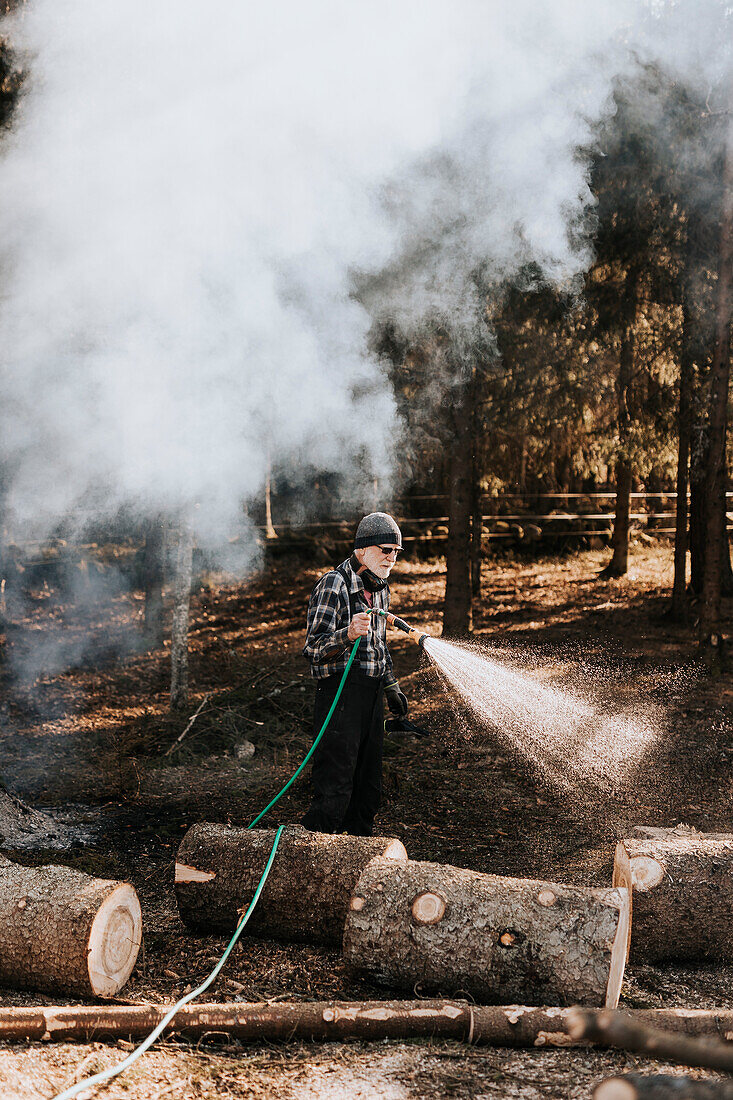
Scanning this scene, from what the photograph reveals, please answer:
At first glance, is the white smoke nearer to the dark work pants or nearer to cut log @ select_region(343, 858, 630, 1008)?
the dark work pants

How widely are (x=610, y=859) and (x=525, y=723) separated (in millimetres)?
3940

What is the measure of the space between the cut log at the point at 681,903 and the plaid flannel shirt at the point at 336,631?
5.29 ft

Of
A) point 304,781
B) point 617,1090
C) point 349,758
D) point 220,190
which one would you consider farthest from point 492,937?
point 220,190

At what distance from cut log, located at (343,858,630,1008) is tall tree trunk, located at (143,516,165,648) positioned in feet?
30.5

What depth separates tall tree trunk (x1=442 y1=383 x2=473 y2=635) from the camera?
34.3ft

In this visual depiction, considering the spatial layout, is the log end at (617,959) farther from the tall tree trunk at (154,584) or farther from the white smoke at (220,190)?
the tall tree trunk at (154,584)

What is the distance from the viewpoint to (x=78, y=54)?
5938mm

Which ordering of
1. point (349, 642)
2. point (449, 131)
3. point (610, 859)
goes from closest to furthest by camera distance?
1. point (349, 642)
2. point (610, 859)
3. point (449, 131)

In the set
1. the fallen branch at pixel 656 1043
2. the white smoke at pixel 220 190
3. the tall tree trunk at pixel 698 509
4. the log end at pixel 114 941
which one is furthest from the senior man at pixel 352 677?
the tall tree trunk at pixel 698 509

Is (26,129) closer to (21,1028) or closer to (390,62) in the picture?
(390,62)

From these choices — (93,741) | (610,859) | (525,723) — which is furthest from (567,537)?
(610,859)

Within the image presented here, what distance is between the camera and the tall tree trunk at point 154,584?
12492 millimetres

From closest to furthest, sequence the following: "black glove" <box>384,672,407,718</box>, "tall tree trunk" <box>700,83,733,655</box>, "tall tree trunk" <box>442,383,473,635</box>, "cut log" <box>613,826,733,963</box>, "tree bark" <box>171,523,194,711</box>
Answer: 1. "cut log" <box>613,826,733,963</box>
2. "black glove" <box>384,672,407,718</box>
3. "tree bark" <box>171,523,194,711</box>
4. "tall tree trunk" <box>700,83,733,655</box>
5. "tall tree trunk" <box>442,383,473,635</box>

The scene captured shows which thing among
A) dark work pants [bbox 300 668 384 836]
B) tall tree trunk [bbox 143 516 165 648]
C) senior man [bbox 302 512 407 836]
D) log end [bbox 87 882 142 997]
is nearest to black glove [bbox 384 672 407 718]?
senior man [bbox 302 512 407 836]
